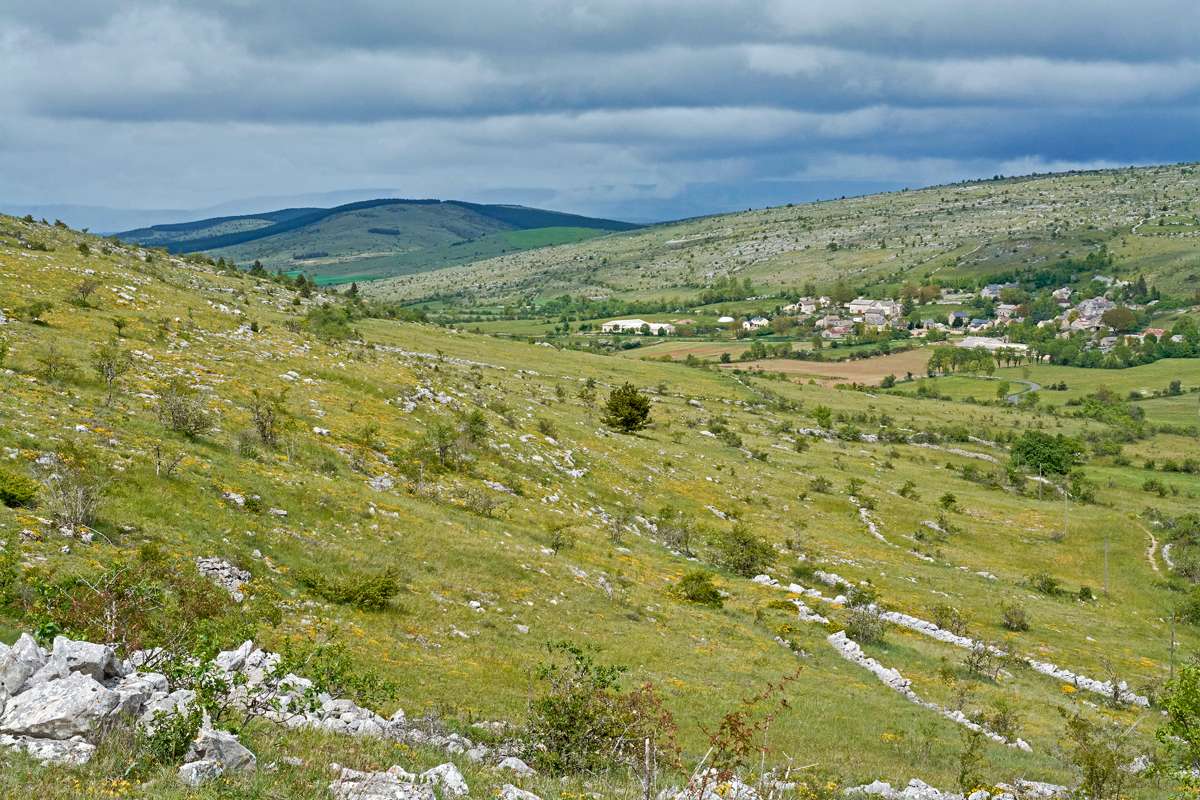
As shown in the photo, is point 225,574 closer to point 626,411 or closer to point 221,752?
point 221,752

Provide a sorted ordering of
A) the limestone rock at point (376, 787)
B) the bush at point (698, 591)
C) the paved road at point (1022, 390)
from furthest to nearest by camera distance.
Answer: the paved road at point (1022, 390), the bush at point (698, 591), the limestone rock at point (376, 787)

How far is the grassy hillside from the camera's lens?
62.8 ft

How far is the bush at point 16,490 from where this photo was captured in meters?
19.4

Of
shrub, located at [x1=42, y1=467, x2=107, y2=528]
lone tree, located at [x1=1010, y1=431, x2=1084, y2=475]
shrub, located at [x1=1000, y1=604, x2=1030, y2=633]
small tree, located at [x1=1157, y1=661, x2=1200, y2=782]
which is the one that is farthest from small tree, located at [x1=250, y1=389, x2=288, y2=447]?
lone tree, located at [x1=1010, y1=431, x2=1084, y2=475]

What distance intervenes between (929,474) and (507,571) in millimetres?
71747

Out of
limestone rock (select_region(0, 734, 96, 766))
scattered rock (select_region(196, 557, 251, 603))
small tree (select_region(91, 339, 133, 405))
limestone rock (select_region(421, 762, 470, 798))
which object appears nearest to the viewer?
limestone rock (select_region(0, 734, 96, 766))

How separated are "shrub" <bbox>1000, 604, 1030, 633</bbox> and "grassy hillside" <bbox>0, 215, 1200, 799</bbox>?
2.10 feet

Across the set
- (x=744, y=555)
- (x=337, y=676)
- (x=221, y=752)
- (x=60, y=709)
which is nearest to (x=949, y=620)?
(x=744, y=555)

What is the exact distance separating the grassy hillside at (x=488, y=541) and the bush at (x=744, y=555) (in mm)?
494

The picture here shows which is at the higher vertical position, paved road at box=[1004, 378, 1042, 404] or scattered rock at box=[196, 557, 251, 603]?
scattered rock at box=[196, 557, 251, 603]

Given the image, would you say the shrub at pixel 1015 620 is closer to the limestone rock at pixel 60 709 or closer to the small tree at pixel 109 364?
the limestone rock at pixel 60 709

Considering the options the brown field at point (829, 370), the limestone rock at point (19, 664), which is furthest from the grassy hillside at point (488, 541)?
the brown field at point (829, 370)

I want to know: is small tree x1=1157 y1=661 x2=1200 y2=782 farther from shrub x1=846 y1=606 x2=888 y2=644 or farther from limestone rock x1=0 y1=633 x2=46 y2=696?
limestone rock x1=0 y1=633 x2=46 y2=696

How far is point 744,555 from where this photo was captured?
4228 centimetres
